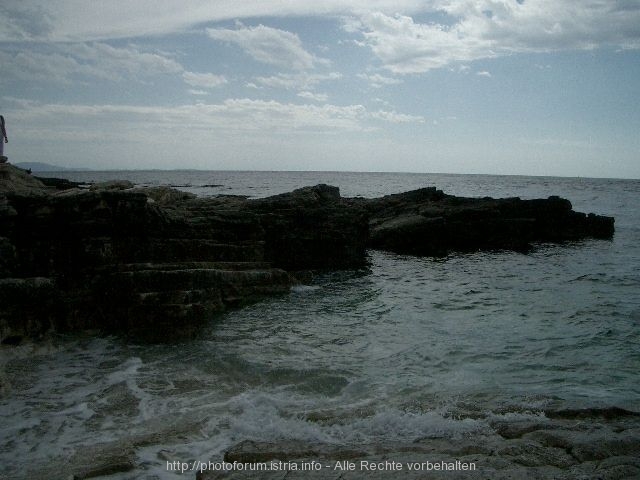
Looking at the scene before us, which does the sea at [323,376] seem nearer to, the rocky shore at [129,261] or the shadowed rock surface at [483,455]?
the shadowed rock surface at [483,455]

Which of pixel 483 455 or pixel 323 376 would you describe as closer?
pixel 483 455

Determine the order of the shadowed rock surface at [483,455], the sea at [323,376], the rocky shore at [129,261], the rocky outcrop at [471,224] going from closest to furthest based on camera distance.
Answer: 1. the shadowed rock surface at [483,455]
2. the sea at [323,376]
3. the rocky shore at [129,261]
4. the rocky outcrop at [471,224]

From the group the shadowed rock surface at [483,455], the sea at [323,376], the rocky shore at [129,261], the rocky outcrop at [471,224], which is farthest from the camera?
the rocky outcrop at [471,224]

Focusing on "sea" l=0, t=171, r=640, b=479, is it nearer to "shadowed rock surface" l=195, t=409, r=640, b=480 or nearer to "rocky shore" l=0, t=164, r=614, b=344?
"shadowed rock surface" l=195, t=409, r=640, b=480

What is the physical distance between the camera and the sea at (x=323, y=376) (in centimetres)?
666

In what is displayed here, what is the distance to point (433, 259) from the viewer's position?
2434cm

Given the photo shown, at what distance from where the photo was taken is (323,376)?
9109 mm

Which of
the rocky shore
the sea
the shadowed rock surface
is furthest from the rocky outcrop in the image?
the shadowed rock surface

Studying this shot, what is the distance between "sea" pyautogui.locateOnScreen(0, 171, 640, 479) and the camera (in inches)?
262

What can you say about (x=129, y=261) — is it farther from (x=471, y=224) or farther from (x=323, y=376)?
(x=471, y=224)

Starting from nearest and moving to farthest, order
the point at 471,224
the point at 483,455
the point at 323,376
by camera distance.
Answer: the point at 483,455
the point at 323,376
the point at 471,224

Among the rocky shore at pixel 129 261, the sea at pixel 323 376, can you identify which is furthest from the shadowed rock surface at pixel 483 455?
the rocky shore at pixel 129 261

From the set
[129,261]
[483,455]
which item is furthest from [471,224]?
[483,455]

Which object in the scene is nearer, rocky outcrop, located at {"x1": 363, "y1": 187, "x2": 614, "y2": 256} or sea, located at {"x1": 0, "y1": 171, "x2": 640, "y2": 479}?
sea, located at {"x1": 0, "y1": 171, "x2": 640, "y2": 479}
